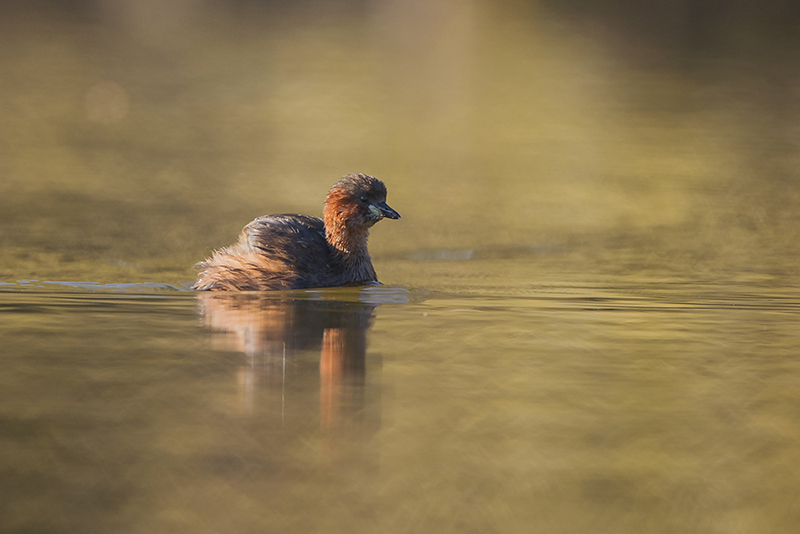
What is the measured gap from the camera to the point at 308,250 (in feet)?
28.0

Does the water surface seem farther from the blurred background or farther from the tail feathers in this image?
the tail feathers

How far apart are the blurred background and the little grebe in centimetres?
63

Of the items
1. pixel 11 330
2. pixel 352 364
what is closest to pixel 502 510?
pixel 352 364

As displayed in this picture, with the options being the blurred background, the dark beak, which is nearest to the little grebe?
the dark beak

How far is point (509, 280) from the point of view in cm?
923

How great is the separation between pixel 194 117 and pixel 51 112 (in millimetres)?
2367

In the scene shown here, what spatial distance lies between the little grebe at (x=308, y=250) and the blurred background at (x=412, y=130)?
627 mm

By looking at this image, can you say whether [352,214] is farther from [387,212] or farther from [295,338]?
[295,338]

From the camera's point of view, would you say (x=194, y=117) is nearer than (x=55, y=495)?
No

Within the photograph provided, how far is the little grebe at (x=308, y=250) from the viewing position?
8.35 metres

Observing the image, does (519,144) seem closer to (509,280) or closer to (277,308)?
(509,280)

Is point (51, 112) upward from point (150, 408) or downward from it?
upward

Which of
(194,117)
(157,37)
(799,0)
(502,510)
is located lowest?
(502,510)

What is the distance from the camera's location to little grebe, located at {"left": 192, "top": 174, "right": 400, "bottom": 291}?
27.4 ft
